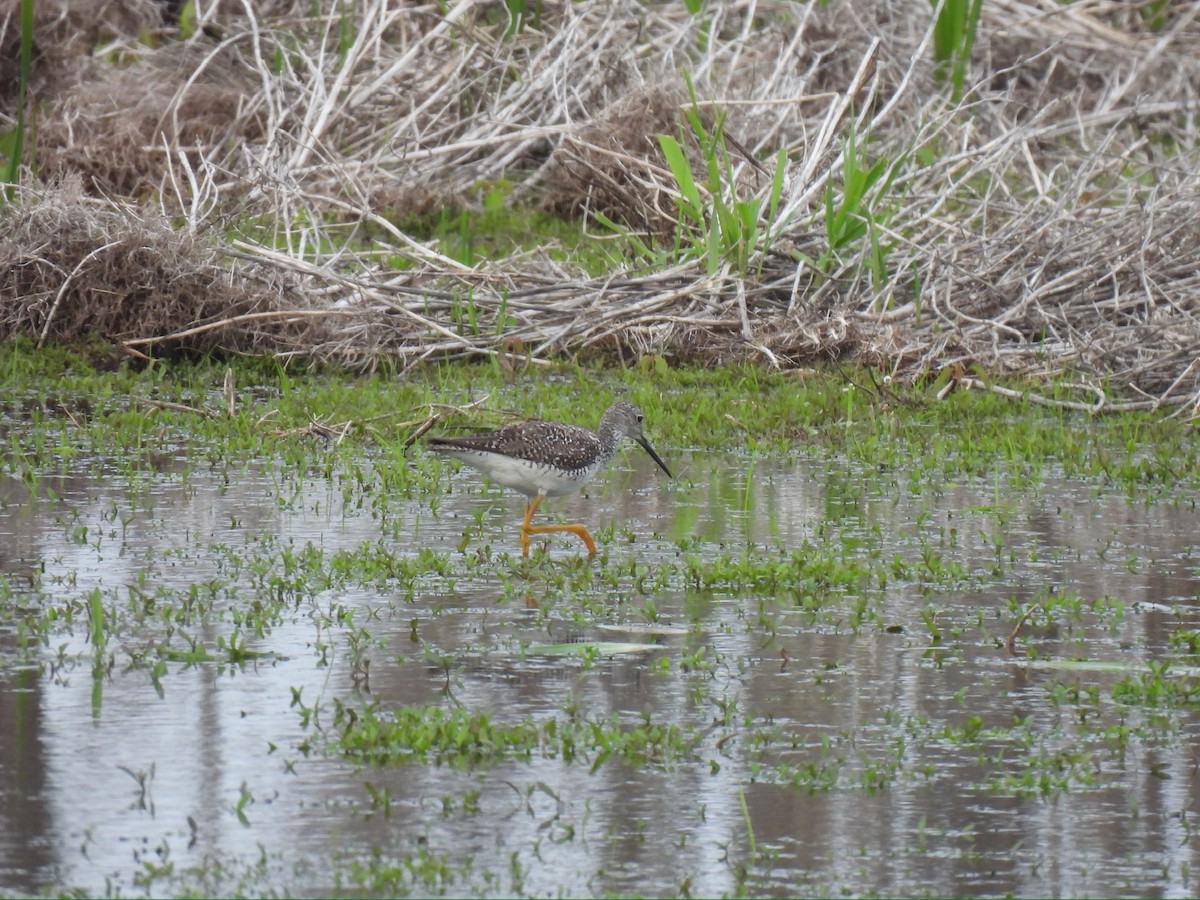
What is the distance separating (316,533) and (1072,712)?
3.78 m

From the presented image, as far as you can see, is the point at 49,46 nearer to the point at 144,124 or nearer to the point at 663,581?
the point at 144,124

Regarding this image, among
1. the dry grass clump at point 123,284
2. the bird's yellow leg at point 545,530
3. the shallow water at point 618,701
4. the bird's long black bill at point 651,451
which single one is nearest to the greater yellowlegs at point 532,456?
the bird's yellow leg at point 545,530

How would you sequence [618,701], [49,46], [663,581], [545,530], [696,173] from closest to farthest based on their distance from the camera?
[618,701], [663,581], [545,530], [696,173], [49,46]

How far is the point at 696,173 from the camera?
15.6 metres

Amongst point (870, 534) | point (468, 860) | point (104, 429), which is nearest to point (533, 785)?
point (468, 860)

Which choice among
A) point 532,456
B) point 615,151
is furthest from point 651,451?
point 615,151

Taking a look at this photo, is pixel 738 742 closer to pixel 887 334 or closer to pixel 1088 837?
pixel 1088 837

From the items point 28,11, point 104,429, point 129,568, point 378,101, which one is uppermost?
point 378,101

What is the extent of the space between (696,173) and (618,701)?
967cm

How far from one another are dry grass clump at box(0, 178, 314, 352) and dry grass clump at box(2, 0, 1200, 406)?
0.10 metres

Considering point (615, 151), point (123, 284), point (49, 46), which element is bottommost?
point (123, 284)

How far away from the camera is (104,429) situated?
37.4 ft

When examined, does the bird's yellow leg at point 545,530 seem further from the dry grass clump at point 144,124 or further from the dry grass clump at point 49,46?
the dry grass clump at point 49,46

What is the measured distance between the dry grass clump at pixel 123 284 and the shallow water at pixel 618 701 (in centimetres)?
387
